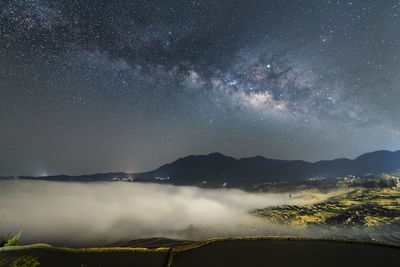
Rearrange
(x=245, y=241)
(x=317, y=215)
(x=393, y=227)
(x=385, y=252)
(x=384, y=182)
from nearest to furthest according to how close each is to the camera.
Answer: (x=385, y=252) < (x=245, y=241) < (x=393, y=227) < (x=317, y=215) < (x=384, y=182)

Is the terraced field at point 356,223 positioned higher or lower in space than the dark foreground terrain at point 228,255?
lower

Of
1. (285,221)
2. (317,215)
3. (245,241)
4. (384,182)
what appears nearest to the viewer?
(245,241)

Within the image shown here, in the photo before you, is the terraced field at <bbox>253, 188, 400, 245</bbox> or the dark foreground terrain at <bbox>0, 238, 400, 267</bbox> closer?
the dark foreground terrain at <bbox>0, 238, 400, 267</bbox>

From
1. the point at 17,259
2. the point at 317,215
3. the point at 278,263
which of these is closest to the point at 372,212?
the point at 317,215

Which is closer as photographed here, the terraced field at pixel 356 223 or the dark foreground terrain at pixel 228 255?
the dark foreground terrain at pixel 228 255

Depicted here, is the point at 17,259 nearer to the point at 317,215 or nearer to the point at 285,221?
the point at 285,221

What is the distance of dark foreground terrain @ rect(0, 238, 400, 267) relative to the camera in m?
31.0

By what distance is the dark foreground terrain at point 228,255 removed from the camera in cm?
3103

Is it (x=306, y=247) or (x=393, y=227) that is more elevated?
(x=306, y=247)

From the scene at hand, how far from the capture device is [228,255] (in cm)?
3431

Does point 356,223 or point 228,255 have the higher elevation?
point 228,255

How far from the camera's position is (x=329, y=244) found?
124ft

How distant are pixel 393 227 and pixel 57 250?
9410 cm

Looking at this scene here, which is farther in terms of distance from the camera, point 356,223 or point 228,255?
point 356,223
